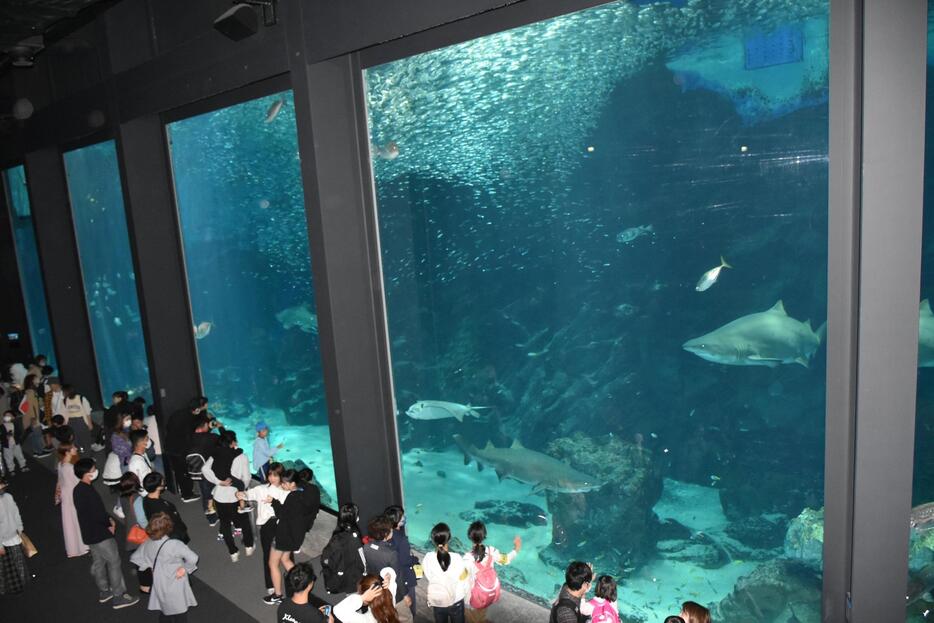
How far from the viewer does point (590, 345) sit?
5.38 metres

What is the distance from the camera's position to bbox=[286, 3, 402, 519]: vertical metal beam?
17.9ft

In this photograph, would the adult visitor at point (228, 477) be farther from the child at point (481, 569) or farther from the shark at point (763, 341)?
the shark at point (763, 341)

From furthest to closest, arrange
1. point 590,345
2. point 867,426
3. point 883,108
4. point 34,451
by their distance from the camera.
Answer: point 34,451 < point 590,345 < point 867,426 < point 883,108

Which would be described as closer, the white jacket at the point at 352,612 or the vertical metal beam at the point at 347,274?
the white jacket at the point at 352,612

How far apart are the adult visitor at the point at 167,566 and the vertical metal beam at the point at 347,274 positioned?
1.55 meters

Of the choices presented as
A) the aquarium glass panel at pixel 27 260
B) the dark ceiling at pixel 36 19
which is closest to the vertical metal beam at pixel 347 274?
the dark ceiling at pixel 36 19

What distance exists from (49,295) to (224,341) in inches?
196

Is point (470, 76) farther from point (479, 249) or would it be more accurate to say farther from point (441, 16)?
point (479, 249)

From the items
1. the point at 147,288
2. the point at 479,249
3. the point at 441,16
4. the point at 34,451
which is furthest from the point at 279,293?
the point at 34,451

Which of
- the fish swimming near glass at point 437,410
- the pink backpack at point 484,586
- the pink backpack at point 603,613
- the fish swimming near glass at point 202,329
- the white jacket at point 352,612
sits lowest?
the pink backpack at point 484,586

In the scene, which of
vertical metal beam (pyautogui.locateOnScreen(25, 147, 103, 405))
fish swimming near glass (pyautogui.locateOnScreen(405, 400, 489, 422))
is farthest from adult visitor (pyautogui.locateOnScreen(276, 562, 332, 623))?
vertical metal beam (pyautogui.locateOnScreen(25, 147, 103, 405))

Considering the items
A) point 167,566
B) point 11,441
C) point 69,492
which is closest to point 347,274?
point 167,566

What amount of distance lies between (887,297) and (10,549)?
22.8ft

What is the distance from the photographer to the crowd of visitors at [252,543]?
141 inches
